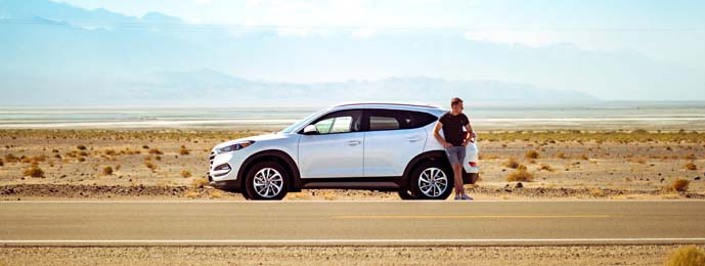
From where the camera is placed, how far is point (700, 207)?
16.7 m

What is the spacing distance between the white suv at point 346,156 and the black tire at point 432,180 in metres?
0.02

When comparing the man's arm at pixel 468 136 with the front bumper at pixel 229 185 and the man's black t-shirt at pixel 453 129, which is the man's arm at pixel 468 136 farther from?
the front bumper at pixel 229 185

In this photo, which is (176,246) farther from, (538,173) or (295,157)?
(538,173)

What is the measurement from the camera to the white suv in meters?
17.6

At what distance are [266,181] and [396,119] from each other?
238 centimetres

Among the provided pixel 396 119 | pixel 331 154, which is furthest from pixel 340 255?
pixel 396 119

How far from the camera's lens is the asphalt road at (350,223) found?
12.9m

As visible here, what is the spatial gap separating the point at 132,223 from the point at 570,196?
9.52 metres

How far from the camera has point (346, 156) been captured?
1758cm

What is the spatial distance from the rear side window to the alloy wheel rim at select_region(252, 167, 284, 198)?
1.74 metres

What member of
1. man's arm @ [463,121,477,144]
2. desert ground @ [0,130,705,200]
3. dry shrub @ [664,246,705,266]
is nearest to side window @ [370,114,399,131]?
man's arm @ [463,121,477,144]

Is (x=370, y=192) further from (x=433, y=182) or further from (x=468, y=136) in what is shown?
(x=468, y=136)

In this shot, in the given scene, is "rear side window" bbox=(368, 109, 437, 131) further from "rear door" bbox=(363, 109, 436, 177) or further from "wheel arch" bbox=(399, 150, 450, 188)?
"wheel arch" bbox=(399, 150, 450, 188)

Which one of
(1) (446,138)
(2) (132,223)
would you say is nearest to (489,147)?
(1) (446,138)
